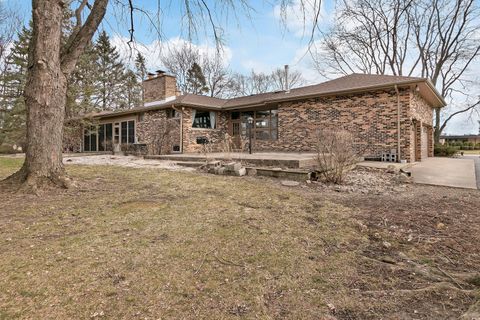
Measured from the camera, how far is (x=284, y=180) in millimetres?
6617

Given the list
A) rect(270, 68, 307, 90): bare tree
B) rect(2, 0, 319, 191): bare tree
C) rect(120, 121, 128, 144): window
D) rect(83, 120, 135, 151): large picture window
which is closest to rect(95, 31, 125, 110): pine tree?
→ rect(83, 120, 135, 151): large picture window

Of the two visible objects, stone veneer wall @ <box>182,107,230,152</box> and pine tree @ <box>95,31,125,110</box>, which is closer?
stone veneer wall @ <box>182,107,230,152</box>

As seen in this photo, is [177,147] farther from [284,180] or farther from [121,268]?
[121,268]

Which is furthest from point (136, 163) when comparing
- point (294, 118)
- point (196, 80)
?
point (196, 80)

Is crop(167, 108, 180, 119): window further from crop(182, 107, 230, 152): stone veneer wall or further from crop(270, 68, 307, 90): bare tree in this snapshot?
crop(270, 68, 307, 90): bare tree

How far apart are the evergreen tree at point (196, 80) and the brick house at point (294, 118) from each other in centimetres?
1153

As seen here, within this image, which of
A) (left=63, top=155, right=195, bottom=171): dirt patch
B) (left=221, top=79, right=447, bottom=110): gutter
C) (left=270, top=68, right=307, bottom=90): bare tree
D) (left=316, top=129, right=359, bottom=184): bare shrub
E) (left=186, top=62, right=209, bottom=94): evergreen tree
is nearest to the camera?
(left=316, top=129, right=359, bottom=184): bare shrub

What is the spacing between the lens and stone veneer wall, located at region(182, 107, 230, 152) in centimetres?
1381

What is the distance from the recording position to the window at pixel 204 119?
1442cm

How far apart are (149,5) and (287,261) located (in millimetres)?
5143

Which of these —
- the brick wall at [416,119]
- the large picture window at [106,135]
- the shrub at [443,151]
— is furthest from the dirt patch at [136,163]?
the shrub at [443,151]

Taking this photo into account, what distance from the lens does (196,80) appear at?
29.2 m

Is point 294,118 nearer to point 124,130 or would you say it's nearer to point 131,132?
point 131,132

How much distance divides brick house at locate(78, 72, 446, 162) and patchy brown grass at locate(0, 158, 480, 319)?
6.44 m
